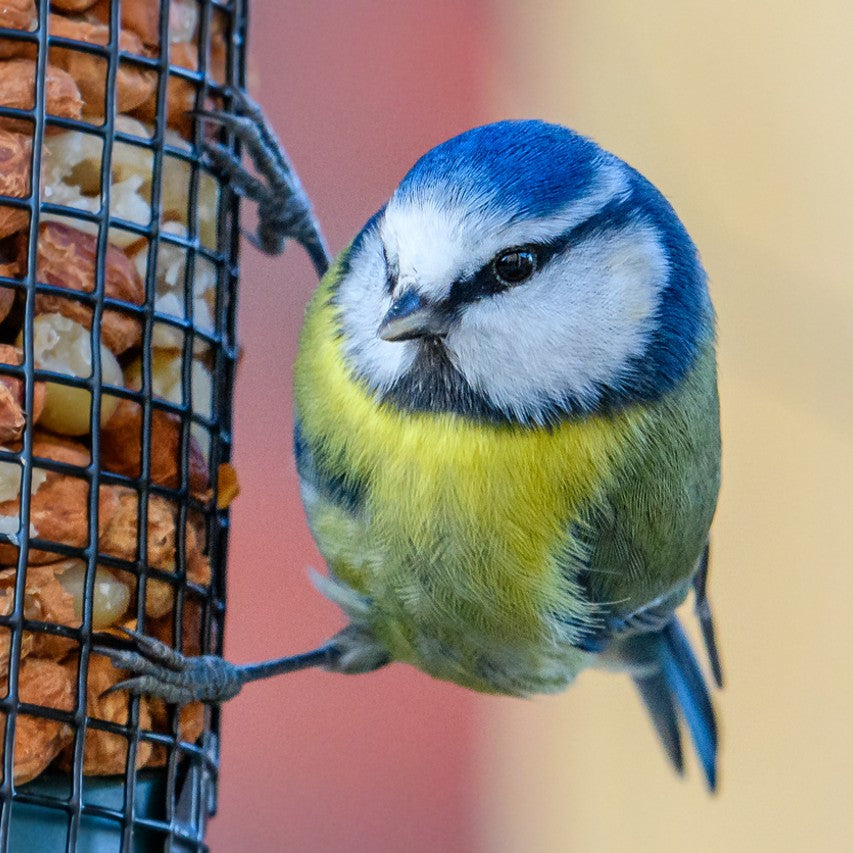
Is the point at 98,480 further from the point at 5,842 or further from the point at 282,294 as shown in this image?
the point at 282,294

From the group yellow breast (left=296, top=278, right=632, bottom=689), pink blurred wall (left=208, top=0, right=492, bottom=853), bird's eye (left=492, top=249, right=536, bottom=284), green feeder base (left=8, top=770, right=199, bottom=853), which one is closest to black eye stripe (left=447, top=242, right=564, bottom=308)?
bird's eye (left=492, top=249, right=536, bottom=284)

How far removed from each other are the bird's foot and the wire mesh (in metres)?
0.02

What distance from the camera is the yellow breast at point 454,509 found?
120 cm

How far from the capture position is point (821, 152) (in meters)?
2.70

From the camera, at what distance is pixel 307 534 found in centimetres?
244

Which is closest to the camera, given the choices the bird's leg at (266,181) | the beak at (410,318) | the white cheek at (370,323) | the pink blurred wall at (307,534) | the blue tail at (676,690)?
the beak at (410,318)

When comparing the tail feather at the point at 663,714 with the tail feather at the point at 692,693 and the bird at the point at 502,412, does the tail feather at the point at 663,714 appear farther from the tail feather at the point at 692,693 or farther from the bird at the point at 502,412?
the bird at the point at 502,412

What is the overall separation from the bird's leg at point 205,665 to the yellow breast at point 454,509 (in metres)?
0.13

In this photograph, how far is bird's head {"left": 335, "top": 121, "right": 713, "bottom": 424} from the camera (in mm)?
1104

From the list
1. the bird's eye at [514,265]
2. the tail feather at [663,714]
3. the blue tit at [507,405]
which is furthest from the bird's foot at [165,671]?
the tail feather at [663,714]

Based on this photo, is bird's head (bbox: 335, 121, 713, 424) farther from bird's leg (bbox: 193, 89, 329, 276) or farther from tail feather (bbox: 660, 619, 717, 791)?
tail feather (bbox: 660, 619, 717, 791)

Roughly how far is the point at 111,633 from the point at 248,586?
124 centimetres

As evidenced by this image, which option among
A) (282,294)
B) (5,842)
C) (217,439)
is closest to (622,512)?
(217,439)

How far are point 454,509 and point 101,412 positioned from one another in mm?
293
